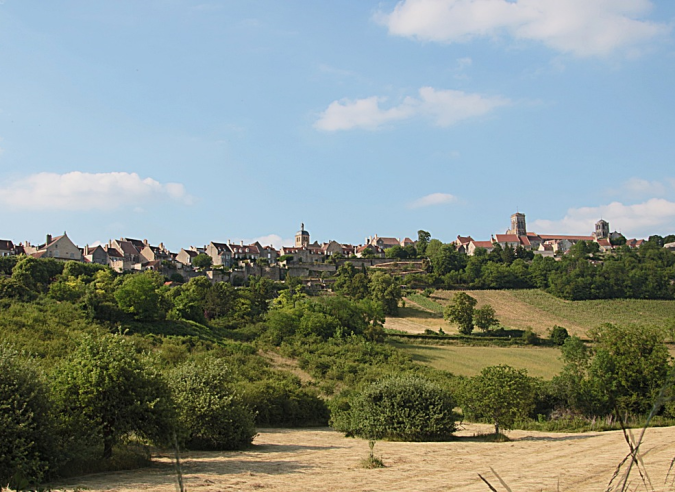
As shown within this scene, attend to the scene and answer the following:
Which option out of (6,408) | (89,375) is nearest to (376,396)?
(89,375)

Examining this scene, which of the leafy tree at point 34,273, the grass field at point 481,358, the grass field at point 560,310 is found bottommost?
the grass field at point 481,358

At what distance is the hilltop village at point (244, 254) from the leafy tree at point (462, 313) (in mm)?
33511

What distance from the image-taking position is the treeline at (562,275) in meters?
89.1

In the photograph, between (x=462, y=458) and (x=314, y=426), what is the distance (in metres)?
15.6

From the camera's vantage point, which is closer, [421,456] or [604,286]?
[421,456]

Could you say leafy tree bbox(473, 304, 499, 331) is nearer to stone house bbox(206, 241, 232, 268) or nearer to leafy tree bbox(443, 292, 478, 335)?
leafy tree bbox(443, 292, 478, 335)

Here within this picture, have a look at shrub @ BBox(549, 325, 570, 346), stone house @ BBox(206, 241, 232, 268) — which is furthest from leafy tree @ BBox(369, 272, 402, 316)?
stone house @ BBox(206, 241, 232, 268)

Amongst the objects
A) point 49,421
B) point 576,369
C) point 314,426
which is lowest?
point 314,426

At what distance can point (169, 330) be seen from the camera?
50.2 m

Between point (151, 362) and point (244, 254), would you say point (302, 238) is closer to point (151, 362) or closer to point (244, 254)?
point (244, 254)

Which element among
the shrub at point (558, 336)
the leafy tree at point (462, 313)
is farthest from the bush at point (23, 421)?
the leafy tree at point (462, 313)

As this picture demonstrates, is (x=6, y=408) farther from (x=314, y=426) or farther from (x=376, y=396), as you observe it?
(x=314, y=426)

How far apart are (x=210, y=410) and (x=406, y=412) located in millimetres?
8293

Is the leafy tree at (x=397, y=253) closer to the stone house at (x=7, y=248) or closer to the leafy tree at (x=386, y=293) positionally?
the leafy tree at (x=386, y=293)
